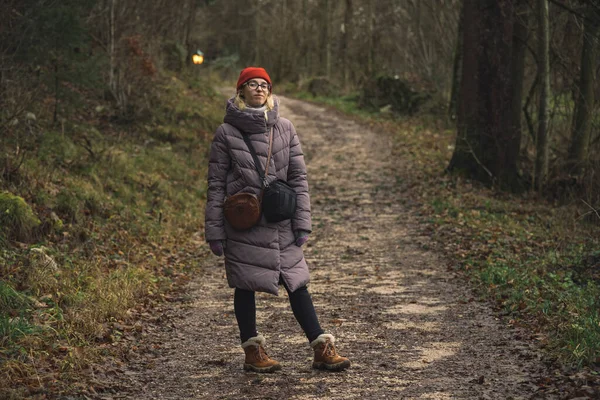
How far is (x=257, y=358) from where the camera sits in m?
5.34

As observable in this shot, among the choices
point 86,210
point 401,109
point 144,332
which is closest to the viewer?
point 144,332

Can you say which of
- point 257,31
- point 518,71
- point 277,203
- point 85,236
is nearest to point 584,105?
point 518,71

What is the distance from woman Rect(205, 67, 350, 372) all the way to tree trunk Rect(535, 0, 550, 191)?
32.0ft

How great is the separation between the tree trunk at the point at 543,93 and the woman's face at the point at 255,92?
9.81 metres

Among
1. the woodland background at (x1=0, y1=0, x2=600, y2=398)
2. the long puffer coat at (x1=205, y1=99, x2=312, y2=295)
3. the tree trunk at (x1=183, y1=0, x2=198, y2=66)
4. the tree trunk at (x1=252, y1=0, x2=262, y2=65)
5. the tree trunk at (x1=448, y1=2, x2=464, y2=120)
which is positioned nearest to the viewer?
the long puffer coat at (x1=205, y1=99, x2=312, y2=295)

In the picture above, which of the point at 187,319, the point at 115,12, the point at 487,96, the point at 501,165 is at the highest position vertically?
the point at 115,12

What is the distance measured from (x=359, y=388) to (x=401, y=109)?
944 inches

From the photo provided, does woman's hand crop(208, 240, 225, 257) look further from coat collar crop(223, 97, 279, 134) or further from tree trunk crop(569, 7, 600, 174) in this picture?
tree trunk crop(569, 7, 600, 174)

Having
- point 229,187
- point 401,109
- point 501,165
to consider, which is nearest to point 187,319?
point 229,187

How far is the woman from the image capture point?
16.8 ft

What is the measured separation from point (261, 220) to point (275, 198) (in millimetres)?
213

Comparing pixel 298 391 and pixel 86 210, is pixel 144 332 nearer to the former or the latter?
pixel 298 391

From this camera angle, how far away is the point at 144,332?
6.62 metres

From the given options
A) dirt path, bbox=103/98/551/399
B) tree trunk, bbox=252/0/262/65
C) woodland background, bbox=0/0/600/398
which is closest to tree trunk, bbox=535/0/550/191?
woodland background, bbox=0/0/600/398
